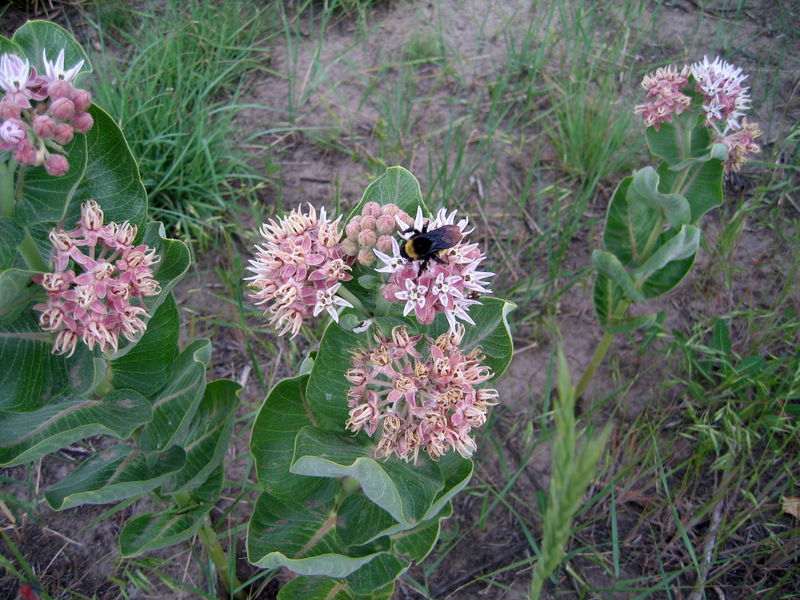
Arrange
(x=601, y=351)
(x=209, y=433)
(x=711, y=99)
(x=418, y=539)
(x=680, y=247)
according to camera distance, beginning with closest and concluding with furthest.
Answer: (x=418, y=539) < (x=209, y=433) < (x=680, y=247) < (x=711, y=99) < (x=601, y=351)

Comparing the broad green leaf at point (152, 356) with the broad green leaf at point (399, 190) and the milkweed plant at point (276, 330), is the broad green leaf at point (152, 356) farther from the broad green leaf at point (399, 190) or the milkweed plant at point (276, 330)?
the broad green leaf at point (399, 190)

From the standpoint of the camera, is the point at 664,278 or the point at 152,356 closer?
the point at 152,356

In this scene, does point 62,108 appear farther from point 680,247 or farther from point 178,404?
point 680,247

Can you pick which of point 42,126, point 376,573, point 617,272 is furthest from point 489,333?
point 42,126

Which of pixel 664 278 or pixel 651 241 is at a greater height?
pixel 651 241

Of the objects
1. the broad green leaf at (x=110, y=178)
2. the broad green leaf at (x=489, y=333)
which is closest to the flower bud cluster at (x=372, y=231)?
the broad green leaf at (x=489, y=333)

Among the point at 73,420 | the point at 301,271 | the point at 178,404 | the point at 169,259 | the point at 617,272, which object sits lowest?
the point at 617,272
